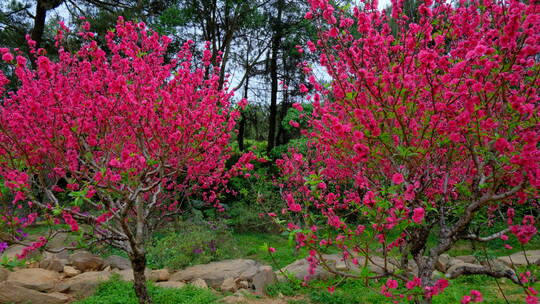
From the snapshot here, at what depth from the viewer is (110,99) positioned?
166 inches

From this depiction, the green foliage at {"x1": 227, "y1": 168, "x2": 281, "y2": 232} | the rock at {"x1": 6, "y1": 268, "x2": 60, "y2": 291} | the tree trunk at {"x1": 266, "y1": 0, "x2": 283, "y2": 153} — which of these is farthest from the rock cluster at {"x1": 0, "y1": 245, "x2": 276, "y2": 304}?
the tree trunk at {"x1": 266, "y1": 0, "x2": 283, "y2": 153}

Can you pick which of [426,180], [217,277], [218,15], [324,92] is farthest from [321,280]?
[218,15]

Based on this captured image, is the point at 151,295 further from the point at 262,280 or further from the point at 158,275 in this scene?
the point at 262,280

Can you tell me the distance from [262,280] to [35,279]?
161 inches

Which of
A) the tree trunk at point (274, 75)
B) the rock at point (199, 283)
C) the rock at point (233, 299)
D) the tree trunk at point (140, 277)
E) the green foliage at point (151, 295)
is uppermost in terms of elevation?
the tree trunk at point (274, 75)

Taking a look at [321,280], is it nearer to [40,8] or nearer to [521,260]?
[521,260]

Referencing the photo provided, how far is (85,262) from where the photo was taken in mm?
7297

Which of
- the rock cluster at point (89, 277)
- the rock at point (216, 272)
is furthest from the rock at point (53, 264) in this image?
the rock at point (216, 272)

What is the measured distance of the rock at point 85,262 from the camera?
23.8 ft

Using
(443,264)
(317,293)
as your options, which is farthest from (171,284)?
(443,264)

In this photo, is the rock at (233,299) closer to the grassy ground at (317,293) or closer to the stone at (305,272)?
the grassy ground at (317,293)

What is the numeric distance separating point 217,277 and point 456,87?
222 inches

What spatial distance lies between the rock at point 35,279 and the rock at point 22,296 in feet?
0.52

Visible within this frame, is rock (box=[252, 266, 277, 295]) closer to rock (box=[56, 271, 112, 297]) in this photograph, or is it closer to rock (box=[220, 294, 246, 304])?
rock (box=[220, 294, 246, 304])
